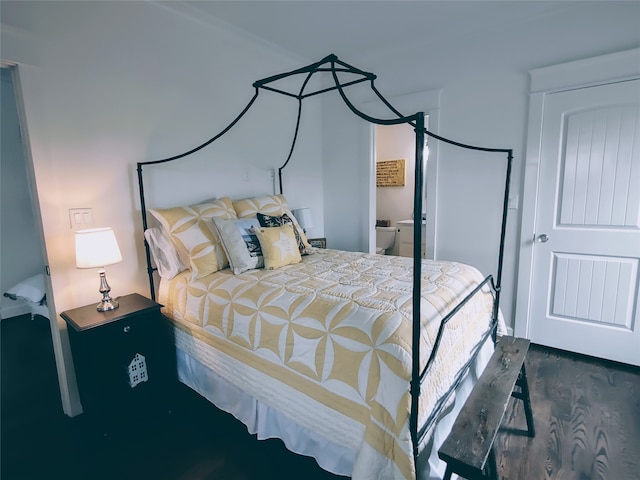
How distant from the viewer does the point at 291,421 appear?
1.62m

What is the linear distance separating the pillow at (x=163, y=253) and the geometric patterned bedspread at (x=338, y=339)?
0.22 ft

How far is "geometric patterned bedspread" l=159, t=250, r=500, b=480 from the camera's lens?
1267 millimetres

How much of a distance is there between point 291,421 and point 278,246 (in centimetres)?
114

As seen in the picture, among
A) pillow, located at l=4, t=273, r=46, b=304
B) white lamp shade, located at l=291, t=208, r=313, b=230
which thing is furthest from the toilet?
pillow, located at l=4, t=273, r=46, b=304

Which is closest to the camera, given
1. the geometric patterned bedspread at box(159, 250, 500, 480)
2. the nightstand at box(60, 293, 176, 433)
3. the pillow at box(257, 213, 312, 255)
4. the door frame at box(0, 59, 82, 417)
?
the geometric patterned bedspread at box(159, 250, 500, 480)

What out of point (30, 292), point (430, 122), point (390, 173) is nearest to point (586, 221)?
point (430, 122)

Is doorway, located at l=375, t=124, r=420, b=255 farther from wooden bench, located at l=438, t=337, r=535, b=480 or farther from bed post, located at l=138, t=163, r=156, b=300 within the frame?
bed post, located at l=138, t=163, r=156, b=300

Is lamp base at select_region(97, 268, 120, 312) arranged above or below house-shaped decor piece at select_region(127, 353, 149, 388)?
above

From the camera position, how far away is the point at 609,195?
8.05 ft

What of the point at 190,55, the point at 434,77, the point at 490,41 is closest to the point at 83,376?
the point at 190,55

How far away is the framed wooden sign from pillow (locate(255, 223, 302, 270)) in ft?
11.1

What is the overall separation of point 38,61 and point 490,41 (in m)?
3.21

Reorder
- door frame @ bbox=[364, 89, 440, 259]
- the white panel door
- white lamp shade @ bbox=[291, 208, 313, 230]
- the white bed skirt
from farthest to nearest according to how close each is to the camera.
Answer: white lamp shade @ bbox=[291, 208, 313, 230]
door frame @ bbox=[364, 89, 440, 259]
the white panel door
the white bed skirt

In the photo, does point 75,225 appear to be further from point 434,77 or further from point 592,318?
point 592,318
